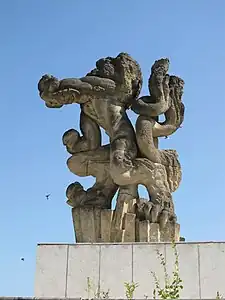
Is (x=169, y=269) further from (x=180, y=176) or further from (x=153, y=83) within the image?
(x=153, y=83)

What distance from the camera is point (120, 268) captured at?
8508mm

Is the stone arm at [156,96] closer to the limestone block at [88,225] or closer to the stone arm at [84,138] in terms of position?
the stone arm at [84,138]

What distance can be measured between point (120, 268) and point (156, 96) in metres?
3.09

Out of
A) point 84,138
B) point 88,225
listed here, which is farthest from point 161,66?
point 88,225

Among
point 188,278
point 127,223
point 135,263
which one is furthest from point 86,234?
point 188,278

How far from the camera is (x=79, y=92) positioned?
393 inches

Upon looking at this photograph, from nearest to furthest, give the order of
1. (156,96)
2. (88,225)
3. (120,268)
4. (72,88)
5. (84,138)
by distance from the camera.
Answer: (120,268)
(88,225)
(156,96)
(72,88)
(84,138)

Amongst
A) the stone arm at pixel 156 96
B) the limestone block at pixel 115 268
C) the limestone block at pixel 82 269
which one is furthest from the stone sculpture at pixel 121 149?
the limestone block at pixel 82 269

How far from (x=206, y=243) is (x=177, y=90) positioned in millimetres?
2959

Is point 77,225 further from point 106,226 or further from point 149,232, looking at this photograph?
point 149,232

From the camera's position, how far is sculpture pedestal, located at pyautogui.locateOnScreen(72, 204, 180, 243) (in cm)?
915

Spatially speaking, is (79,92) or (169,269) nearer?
(169,269)

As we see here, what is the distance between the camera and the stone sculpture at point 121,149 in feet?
30.7

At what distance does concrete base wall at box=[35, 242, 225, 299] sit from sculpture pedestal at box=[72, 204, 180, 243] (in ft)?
1.95
